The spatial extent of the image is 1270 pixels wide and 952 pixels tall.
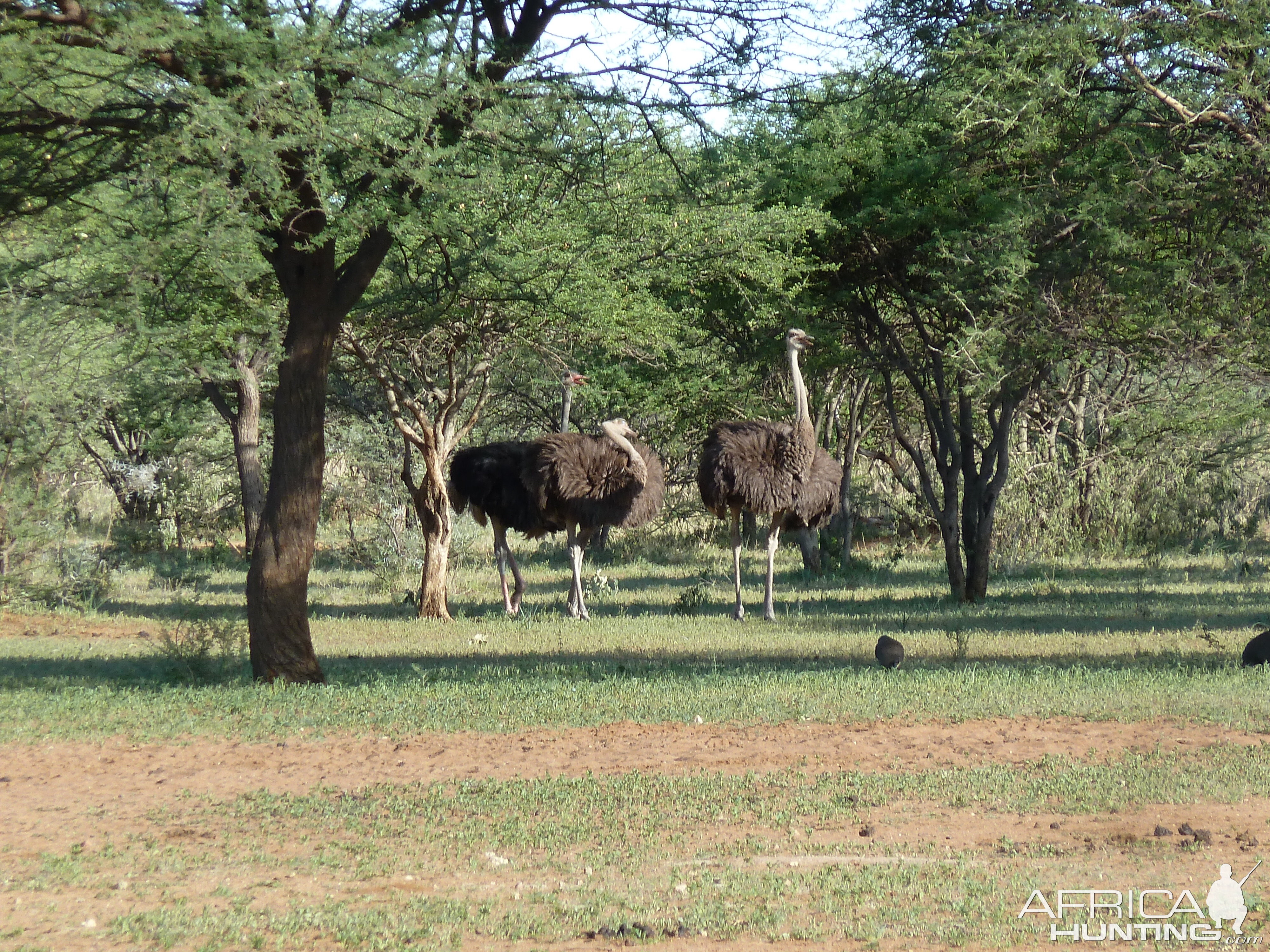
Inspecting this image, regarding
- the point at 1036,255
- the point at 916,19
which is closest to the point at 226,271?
the point at 916,19

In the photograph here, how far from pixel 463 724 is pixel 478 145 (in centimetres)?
460

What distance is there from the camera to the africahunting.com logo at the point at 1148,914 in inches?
200

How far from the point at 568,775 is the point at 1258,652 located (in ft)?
21.1

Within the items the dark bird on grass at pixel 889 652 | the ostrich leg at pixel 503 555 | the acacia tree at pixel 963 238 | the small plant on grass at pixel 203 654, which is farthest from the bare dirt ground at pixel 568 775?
the ostrich leg at pixel 503 555

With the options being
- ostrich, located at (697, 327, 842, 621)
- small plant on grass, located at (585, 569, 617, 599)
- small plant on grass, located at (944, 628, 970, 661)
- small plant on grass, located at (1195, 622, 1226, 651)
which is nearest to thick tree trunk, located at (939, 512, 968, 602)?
ostrich, located at (697, 327, 842, 621)

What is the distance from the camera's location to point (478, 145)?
1080cm

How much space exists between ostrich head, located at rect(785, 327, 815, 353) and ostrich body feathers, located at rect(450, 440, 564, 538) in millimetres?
3762

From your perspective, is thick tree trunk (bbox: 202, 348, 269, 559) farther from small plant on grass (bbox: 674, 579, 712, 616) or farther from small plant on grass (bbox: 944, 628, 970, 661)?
small plant on grass (bbox: 944, 628, 970, 661)

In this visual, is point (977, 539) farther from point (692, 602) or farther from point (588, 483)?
point (588, 483)

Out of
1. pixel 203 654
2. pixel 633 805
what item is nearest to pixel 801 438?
pixel 203 654

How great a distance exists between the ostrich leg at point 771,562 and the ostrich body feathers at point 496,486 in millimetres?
2879

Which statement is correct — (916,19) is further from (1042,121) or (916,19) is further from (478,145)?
(478,145)

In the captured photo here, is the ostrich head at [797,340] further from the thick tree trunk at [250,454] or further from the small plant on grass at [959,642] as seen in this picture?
the thick tree trunk at [250,454]

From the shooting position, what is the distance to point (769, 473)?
1691cm
